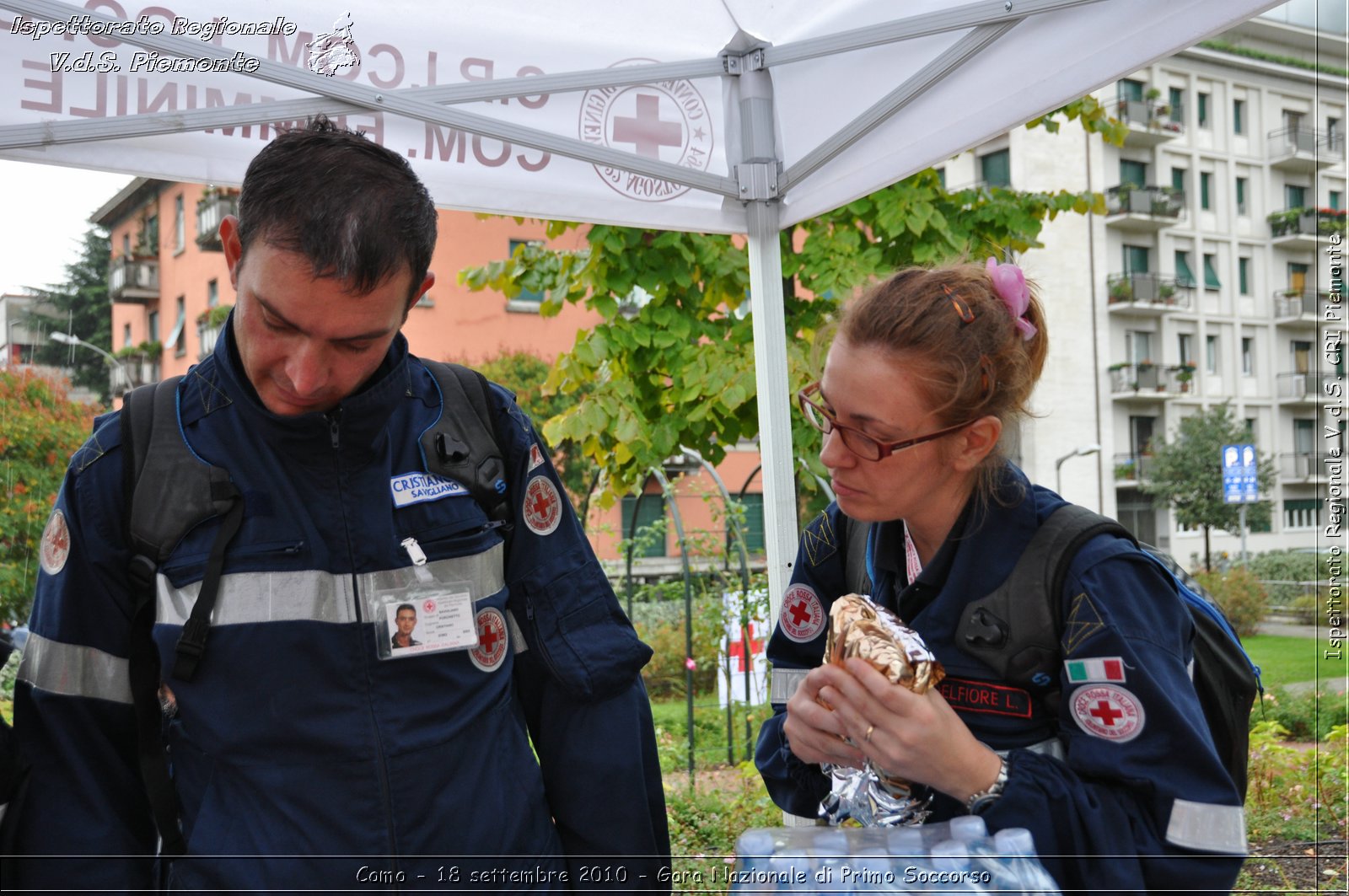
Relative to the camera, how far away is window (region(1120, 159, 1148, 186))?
3903 cm

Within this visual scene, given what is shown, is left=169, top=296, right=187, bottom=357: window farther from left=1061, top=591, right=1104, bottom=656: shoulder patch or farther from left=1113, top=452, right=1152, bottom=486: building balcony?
left=1061, top=591, right=1104, bottom=656: shoulder patch

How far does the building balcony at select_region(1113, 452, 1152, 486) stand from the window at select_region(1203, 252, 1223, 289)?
719 centimetres

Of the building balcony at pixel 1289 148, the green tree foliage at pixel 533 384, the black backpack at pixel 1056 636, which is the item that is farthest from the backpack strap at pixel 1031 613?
the building balcony at pixel 1289 148

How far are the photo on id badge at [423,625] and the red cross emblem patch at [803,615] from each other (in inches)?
22.3

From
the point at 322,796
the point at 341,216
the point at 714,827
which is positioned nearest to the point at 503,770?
the point at 322,796

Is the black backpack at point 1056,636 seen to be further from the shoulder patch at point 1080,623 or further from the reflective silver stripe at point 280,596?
the reflective silver stripe at point 280,596

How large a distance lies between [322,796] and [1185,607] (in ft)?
4.20

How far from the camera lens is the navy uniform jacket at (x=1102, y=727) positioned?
1400 millimetres

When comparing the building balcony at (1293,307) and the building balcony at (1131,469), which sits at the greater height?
the building balcony at (1293,307)

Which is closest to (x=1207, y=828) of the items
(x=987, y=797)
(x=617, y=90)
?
(x=987, y=797)

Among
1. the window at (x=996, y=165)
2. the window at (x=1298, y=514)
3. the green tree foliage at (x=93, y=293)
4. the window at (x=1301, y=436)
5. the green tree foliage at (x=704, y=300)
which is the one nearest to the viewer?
the green tree foliage at (x=704, y=300)

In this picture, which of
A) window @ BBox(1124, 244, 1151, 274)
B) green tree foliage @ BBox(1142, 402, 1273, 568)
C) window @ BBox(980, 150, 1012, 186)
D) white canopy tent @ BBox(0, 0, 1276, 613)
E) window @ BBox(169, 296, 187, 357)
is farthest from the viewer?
window @ BBox(1124, 244, 1151, 274)

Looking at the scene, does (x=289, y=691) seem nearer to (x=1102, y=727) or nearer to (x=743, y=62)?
(x=1102, y=727)

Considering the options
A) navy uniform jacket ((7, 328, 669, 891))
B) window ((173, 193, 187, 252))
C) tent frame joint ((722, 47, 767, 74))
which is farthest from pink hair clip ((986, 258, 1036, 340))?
window ((173, 193, 187, 252))
